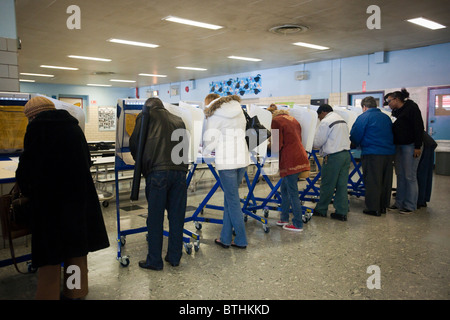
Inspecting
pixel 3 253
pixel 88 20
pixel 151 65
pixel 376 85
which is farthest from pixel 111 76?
pixel 3 253

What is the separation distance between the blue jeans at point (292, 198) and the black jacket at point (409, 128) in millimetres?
1802

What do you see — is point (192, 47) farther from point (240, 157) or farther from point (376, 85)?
point (240, 157)

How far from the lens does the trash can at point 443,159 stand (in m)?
7.88

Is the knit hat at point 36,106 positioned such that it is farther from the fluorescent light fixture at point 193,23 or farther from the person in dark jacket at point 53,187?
the fluorescent light fixture at point 193,23

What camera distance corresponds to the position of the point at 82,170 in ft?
6.98

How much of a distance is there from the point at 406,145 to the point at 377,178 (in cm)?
65

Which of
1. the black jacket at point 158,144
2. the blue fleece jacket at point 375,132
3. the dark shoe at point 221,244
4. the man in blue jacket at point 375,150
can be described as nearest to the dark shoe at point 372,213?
the man in blue jacket at point 375,150

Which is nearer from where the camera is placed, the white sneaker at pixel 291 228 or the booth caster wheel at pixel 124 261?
the booth caster wheel at pixel 124 261

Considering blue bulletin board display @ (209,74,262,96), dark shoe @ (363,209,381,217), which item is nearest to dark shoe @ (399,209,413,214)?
dark shoe @ (363,209,381,217)

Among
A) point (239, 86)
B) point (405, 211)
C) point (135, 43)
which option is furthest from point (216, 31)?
point (239, 86)

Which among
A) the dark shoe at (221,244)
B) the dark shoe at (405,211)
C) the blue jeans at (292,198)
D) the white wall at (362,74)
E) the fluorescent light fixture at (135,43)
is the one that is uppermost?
the fluorescent light fixture at (135,43)

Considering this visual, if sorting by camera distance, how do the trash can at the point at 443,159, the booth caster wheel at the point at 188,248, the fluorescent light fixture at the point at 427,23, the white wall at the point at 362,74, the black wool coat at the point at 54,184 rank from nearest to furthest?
1. the black wool coat at the point at 54,184
2. the booth caster wheel at the point at 188,248
3. the fluorescent light fixture at the point at 427,23
4. the trash can at the point at 443,159
5. the white wall at the point at 362,74

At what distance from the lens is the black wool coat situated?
199cm

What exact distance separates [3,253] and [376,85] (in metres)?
9.38
